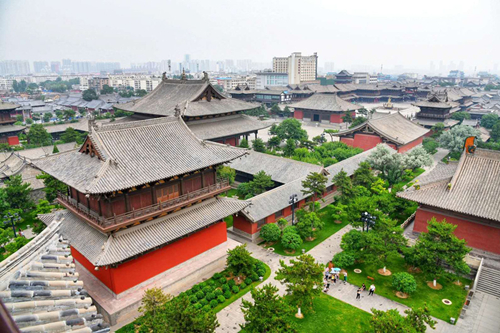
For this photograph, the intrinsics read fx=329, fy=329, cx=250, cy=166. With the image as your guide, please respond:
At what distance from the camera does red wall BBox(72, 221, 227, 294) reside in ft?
60.9

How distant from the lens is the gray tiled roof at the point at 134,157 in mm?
17531

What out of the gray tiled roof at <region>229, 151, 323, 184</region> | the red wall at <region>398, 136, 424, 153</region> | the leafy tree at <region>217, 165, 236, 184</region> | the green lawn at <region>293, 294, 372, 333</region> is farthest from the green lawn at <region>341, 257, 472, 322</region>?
the red wall at <region>398, 136, 424, 153</region>

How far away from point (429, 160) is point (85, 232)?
1386 inches

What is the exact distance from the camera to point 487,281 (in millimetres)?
21141

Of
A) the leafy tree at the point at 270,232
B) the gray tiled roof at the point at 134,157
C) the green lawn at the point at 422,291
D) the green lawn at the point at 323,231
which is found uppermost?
the gray tiled roof at the point at 134,157

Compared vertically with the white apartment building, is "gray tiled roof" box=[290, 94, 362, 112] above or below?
below

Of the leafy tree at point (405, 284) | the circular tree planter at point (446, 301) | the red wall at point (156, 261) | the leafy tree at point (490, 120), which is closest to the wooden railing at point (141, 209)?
the red wall at point (156, 261)

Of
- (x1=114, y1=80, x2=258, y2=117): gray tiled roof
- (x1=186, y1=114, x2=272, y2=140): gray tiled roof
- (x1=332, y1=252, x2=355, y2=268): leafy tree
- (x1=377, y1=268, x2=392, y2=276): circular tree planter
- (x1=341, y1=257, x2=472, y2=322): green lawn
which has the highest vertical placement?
(x1=114, y1=80, x2=258, y2=117): gray tiled roof

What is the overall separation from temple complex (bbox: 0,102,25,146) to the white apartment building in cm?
11909

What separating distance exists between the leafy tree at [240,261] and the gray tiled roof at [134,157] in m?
5.96

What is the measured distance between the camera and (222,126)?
42219 millimetres

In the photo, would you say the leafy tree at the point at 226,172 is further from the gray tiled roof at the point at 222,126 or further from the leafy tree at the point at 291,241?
the leafy tree at the point at 291,241

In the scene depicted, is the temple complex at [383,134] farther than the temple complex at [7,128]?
No

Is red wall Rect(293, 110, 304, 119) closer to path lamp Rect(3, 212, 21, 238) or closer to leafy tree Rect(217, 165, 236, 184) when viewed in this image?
A: leafy tree Rect(217, 165, 236, 184)
